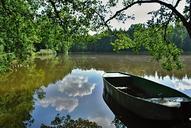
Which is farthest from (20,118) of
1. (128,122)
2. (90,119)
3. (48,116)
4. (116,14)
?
(116,14)

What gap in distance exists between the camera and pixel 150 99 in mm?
14047

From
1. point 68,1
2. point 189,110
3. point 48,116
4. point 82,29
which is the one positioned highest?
point 68,1

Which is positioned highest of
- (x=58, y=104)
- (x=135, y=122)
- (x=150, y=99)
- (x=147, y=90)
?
(x=150, y=99)

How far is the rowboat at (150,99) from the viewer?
1171cm

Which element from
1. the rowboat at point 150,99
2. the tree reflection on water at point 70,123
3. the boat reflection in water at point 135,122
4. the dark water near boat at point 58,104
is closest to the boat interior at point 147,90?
the rowboat at point 150,99

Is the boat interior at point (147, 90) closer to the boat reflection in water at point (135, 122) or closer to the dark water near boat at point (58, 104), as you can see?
the boat reflection in water at point (135, 122)

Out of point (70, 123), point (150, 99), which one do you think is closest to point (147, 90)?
point (150, 99)

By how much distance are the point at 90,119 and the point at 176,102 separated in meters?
3.98

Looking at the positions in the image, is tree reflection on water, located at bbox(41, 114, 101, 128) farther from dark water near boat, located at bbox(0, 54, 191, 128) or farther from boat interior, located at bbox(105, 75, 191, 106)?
boat interior, located at bbox(105, 75, 191, 106)

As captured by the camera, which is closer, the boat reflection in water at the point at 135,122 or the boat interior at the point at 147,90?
the boat reflection in water at the point at 135,122

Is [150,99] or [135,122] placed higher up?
[150,99]

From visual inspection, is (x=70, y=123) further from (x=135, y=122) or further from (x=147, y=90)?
(x=147, y=90)

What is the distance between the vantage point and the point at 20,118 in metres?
14.2

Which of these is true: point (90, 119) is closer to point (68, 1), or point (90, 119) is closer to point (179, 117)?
point (179, 117)
